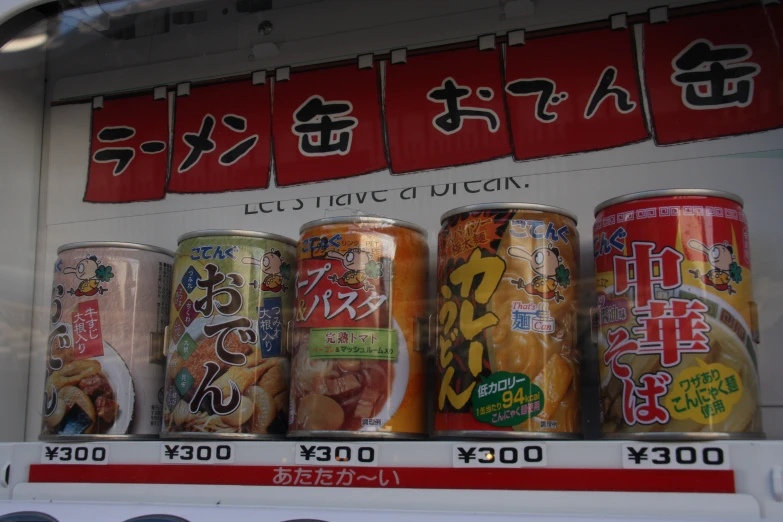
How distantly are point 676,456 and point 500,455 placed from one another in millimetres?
298

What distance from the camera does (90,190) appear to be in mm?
2408

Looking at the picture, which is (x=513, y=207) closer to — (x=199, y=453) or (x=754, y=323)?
(x=754, y=323)

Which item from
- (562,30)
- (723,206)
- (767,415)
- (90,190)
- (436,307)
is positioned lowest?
(767,415)

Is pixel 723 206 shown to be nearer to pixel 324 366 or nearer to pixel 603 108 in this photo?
pixel 603 108

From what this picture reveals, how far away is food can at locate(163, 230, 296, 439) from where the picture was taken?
5.69ft

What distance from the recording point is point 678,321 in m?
1.47

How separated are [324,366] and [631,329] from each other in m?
0.59

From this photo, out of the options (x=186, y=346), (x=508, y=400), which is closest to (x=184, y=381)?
(x=186, y=346)

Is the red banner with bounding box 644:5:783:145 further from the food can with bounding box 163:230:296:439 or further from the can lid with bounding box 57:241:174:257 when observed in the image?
the can lid with bounding box 57:241:174:257

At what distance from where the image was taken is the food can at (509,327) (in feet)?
5.06

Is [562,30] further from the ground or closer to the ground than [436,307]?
further from the ground

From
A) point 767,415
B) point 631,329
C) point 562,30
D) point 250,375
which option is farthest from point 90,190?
point 767,415

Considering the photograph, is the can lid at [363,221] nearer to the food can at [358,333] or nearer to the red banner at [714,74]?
the food can at [358,333]

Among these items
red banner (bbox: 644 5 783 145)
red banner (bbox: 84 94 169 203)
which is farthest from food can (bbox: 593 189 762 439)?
red banner (bbox: 84 94 169 203)
